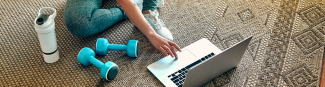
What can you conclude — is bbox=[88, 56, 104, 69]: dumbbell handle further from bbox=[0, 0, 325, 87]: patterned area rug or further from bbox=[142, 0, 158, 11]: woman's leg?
bbox=[142, 0, 158, 11]: woman's leg

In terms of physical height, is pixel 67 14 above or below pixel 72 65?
above

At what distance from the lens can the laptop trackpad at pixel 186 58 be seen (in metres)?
1.01

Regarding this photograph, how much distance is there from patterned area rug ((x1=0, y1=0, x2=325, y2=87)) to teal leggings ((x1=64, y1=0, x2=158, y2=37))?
0.17 feet

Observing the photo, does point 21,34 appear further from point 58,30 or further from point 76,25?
point 76,25

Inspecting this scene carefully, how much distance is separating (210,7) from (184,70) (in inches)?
16.8

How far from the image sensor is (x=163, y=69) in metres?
0.99

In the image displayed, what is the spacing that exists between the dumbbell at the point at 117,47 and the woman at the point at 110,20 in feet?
0.24

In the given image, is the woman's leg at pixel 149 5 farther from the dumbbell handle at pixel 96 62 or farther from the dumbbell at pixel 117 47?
the dumbbell handle at pixel 96 62

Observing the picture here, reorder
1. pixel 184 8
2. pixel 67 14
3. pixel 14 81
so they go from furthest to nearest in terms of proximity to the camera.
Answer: pixel 184 8
pixel 67 14
pixel 14 81

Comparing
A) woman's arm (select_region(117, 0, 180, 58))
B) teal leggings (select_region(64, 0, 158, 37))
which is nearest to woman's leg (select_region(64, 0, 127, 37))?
teal leggings (select_region(64, 0, 158, 37))

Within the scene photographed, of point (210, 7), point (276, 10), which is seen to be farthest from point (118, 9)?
point (276, 10)

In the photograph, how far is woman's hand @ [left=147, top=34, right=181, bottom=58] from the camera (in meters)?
1.00

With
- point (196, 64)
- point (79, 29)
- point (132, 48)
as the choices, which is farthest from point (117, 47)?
point (196, 64)

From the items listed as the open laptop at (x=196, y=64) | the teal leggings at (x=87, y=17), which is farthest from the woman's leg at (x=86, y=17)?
the open laptop at (x=196, y=64)
